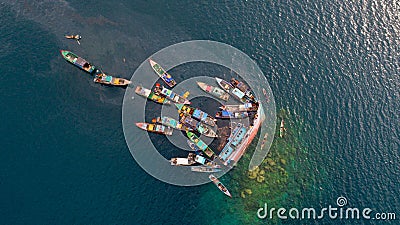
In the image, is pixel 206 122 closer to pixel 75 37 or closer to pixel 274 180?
pixel 274 180

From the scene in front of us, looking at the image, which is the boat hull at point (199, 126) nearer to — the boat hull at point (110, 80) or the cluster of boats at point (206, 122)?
the cluster of boats at point (206, 122)

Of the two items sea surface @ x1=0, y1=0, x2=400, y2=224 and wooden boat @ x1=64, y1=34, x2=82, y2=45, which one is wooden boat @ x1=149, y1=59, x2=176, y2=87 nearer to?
sea surface @ x1=0, y1=0, x2=400, y2=224

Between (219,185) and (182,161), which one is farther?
(182,161)

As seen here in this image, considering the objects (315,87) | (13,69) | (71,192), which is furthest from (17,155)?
(315,87)

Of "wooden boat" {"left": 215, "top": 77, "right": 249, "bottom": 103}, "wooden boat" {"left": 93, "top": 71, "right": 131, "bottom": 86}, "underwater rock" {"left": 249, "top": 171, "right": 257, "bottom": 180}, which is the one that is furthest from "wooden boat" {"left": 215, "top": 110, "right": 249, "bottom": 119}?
"wooden boat" {"left": 93, "top": 71, "right": 131, "bottom": 86}

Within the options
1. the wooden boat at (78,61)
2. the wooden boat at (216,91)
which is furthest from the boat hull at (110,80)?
the wooden boat at (216,91)

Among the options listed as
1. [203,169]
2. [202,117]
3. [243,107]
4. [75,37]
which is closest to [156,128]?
[202,117]
